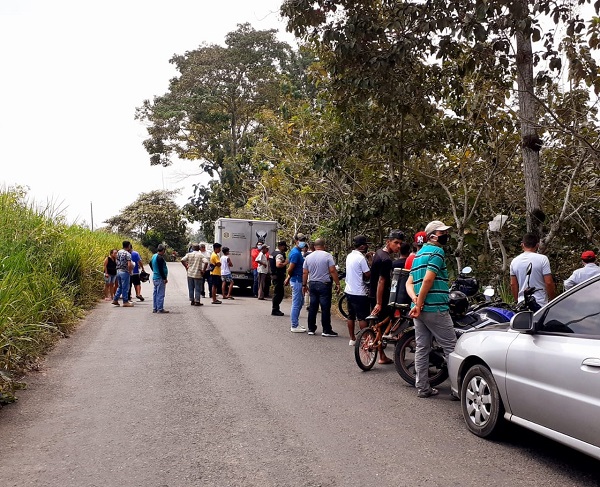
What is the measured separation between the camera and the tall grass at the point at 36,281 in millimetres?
8188

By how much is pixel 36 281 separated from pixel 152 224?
53.4 m

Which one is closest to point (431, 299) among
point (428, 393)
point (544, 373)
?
point (428, 393)

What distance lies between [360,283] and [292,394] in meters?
3.16

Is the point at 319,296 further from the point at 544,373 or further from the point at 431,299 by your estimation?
the point at 544,373

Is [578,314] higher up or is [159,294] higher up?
[578,314]

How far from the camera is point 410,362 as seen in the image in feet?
26.4

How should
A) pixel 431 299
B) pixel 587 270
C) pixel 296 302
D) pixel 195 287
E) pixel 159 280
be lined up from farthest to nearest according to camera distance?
pixel 195 287
pixel 159 280
pixel 296 302
pixel 587 270
pixel 431 299

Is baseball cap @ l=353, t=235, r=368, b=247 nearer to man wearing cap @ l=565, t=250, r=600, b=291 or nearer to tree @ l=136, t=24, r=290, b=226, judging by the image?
man wearing cap @ l=565, t=250, r=600, b=291

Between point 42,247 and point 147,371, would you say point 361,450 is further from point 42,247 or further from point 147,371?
point 42,247

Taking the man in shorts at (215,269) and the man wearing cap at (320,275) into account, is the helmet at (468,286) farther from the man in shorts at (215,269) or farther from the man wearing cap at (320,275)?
the man in shorts at (215,269)

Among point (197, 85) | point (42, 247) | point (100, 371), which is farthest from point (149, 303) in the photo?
point (197, 85)

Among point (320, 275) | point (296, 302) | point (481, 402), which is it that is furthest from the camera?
point (296, 302)

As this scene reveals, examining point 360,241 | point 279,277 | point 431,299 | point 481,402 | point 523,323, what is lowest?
point 481,402

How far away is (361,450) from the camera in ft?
17.6
